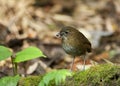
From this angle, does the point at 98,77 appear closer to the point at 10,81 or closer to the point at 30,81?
the point at 30,81

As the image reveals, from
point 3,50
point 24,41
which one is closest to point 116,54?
point 24,41

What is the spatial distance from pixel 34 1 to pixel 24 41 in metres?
3.20

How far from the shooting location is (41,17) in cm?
1177

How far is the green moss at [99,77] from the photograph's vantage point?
4.95 m

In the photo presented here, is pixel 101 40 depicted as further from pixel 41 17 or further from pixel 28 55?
pixel 28 55

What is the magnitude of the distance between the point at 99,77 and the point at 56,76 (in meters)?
0.45

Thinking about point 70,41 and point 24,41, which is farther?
point 24,41

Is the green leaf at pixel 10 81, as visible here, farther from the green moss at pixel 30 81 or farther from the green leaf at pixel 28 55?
the green leaf at pixel 28 55

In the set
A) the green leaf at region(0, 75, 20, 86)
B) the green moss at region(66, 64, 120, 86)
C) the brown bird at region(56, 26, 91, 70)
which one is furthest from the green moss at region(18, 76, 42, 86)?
the brown bird at region(56, 26, 91, 70)

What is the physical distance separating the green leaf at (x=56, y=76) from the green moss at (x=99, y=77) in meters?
0.16

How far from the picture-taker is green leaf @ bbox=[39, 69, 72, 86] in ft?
16.1

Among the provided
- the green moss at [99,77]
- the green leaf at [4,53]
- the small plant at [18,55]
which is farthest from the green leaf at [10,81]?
the green moss at [99,77]

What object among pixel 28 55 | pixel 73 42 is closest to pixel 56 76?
pixel 28 55

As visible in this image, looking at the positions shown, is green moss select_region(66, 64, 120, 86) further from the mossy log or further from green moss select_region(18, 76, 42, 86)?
green moss select_region(18, 76, 42, 86)
